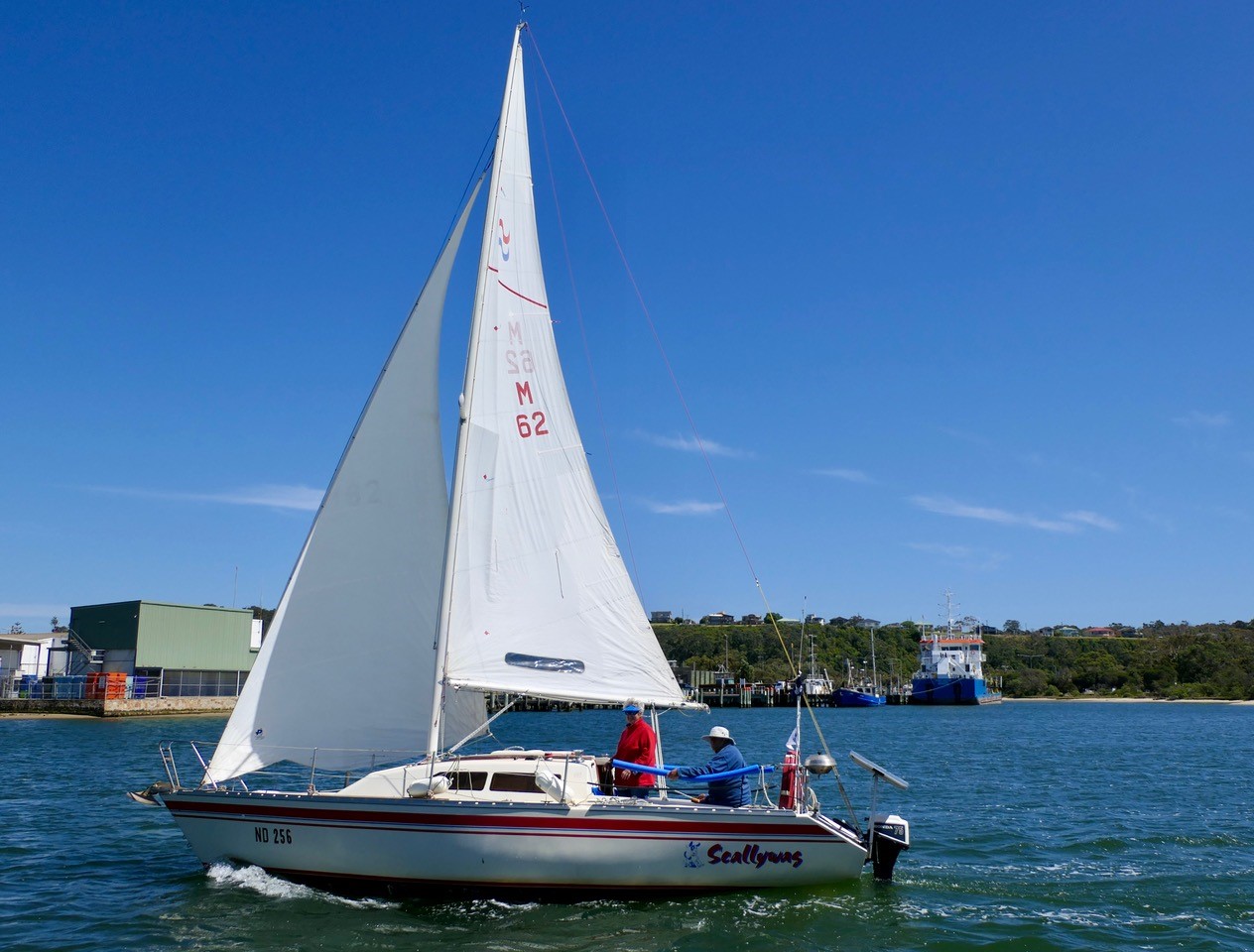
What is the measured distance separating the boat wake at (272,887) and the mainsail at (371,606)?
126 centimetres

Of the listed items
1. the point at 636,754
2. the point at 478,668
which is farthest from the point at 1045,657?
the point at 478,668

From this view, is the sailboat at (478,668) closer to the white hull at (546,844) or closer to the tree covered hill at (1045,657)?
the white hull at (546,844)

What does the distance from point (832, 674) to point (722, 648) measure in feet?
54.9

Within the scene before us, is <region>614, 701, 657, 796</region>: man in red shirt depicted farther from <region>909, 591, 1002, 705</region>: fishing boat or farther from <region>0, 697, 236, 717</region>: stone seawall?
<region>909, 591, 1002, 705</region>: fishing boat

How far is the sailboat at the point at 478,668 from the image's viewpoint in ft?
38.6

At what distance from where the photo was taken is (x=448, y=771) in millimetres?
12453

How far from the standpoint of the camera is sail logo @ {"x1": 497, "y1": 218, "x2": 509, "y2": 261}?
13758 millimetres

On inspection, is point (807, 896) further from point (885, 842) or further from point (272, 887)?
point (272, 887)

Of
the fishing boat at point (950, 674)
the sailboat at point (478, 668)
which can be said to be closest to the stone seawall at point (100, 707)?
the sailboat at point (478, 668)

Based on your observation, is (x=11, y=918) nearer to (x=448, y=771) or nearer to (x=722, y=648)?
(x=448, y=771)

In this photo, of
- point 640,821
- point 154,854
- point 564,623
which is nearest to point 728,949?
point 640,821

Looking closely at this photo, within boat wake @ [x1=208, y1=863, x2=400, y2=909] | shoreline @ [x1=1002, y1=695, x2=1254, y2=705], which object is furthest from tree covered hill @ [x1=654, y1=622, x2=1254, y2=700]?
boat wake @ [x1=208, y1=863, x2=400, y2=909]

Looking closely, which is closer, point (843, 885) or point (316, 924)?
point (316, 924)

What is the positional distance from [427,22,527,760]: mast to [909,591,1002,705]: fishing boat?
95716mm
